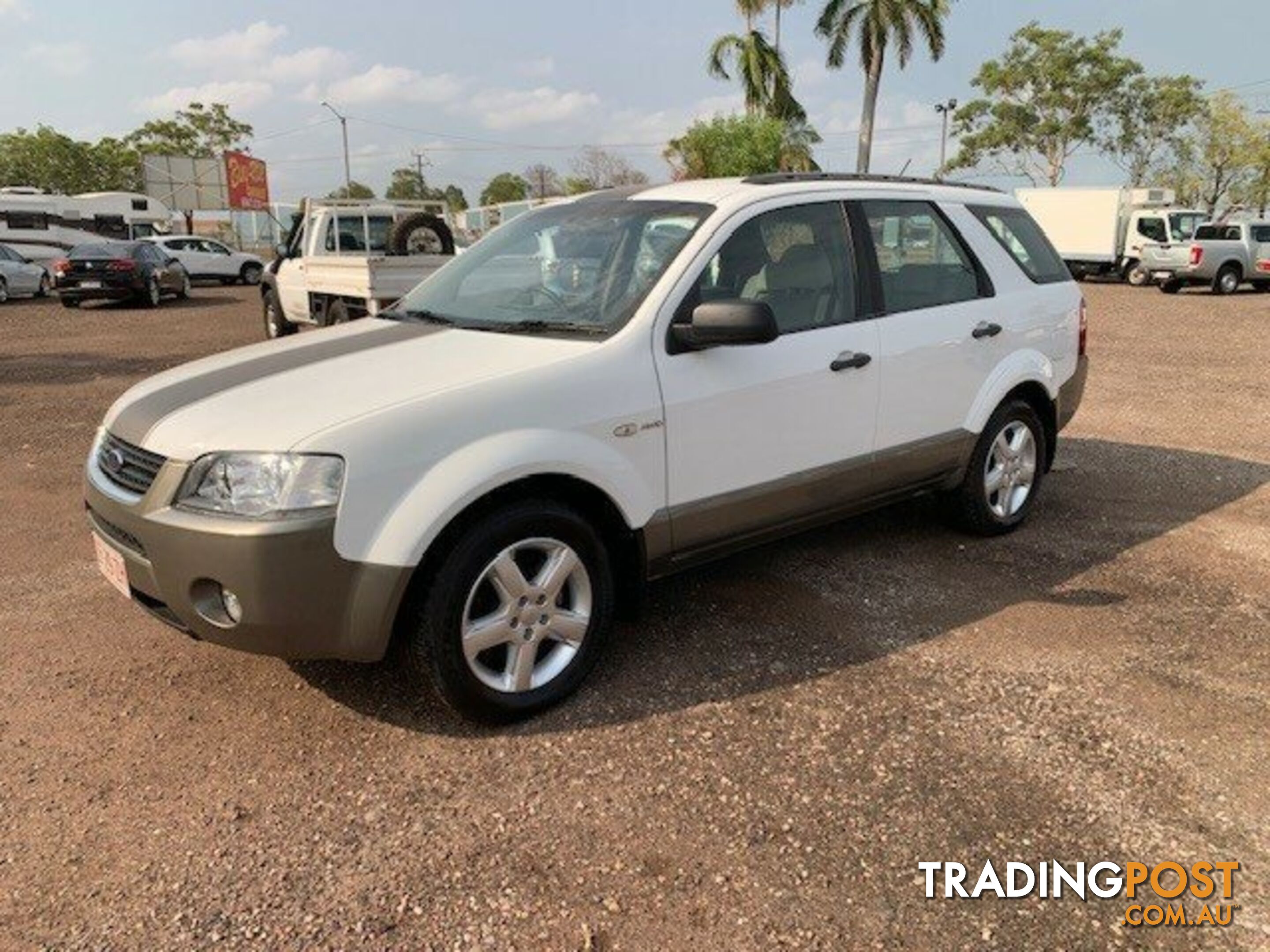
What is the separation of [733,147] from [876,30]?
20.4 feet

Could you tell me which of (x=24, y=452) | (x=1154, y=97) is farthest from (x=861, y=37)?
(x=24, y=452)

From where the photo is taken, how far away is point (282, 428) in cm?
279

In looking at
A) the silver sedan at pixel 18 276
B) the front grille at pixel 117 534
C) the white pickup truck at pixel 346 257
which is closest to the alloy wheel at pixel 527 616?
the front grille at pixel 117 534

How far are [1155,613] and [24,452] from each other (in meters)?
7.34

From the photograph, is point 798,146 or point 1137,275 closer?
point 1137,275

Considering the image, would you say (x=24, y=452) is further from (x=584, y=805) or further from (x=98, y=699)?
(x=584, y=805)

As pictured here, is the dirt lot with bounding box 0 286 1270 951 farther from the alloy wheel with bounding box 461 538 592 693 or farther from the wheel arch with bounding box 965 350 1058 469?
the wheel arch with bounding box 965 350 1058 469

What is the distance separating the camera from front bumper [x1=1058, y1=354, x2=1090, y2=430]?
5133mm

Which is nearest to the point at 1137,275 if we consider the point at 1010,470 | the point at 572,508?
the point at 1010,470

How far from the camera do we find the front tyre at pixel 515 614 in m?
2.93

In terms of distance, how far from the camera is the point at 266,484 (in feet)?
8.99

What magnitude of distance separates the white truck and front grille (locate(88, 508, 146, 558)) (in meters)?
27.7

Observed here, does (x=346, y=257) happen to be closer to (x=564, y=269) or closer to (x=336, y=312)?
(x=336, y=312)

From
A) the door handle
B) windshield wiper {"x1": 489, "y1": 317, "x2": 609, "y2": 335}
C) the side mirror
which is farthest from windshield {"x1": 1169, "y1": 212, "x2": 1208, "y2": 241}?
windshield wiper {"x1": 489, "y1": 317, "x2": 609, "y2": 335}
